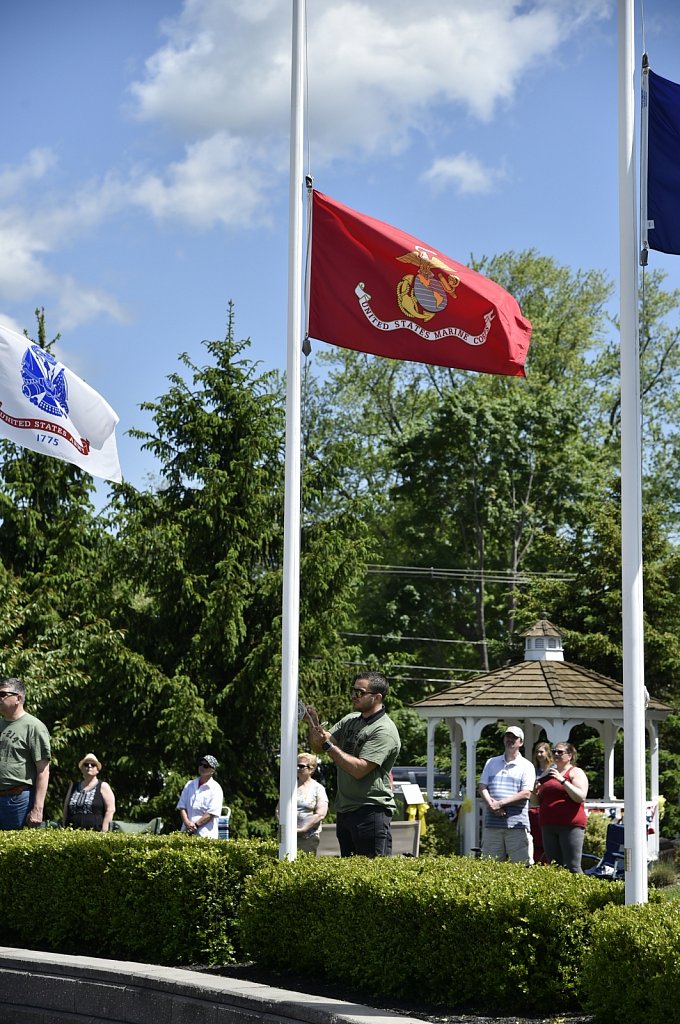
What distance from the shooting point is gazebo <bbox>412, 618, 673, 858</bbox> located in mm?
20688

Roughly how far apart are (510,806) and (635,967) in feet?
22.7

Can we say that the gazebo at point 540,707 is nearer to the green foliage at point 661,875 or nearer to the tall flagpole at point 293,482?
the green foliage at point 661,875

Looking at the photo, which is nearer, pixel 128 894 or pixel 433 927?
pixel 433 927

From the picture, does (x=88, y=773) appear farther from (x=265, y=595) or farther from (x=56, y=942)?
(x=265, y=595)

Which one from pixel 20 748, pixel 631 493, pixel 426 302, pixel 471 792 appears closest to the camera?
pixel 631 493

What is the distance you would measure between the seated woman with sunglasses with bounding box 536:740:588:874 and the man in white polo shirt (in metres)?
0.65

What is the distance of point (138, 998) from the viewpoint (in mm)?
7254

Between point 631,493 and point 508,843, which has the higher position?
point 631,493

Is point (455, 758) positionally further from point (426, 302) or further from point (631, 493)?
point (631, 493)

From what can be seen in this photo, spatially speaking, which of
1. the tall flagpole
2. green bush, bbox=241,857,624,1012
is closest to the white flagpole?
green bush, bbox=241,857,624,1012

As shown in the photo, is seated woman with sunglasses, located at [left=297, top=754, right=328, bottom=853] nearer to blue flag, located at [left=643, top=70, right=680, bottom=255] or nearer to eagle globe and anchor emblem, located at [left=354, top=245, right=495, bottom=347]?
eagle globe and anchor emblem, located at [left=354, top=245, right=495, bottom=347]

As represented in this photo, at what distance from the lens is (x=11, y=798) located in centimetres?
988

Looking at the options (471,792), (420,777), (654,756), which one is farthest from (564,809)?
(420,777)

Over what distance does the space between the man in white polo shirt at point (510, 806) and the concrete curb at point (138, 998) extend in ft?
18.0
